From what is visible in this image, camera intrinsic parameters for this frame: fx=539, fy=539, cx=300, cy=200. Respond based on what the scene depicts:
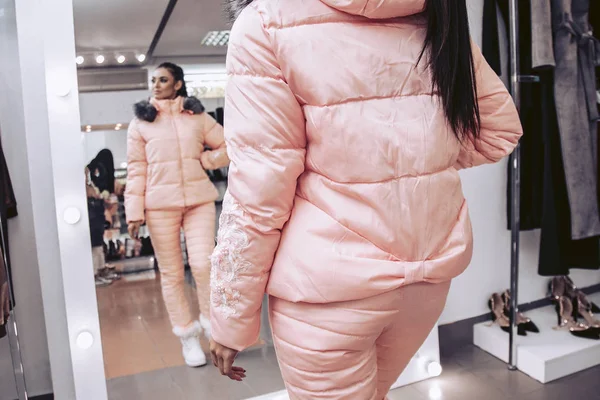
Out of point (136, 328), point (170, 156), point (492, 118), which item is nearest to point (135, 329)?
point (136, 328)

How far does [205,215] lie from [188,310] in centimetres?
34

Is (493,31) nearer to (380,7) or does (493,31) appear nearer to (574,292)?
(574,292)

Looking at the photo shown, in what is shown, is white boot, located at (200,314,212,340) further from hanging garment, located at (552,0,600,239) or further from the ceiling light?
hanging garment, located at (552,0,600,239)

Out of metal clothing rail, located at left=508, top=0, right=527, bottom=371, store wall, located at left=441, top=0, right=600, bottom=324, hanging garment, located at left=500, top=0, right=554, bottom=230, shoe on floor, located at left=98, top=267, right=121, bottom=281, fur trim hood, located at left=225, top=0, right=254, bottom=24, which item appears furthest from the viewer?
store wall, located at left=441, top=0, right=600, bottom=324

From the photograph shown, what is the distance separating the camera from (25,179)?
1786mm

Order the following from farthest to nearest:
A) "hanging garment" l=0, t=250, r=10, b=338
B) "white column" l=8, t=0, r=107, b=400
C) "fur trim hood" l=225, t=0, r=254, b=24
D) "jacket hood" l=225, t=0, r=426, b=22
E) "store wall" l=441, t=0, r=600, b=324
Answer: "store wall" l=441, t=0, r=600, b=324
"white column" l=8, t=0, r=107, b=400
"hanging garment" l=0, t=250, r=10, b=338
"fur trim hood" l=225, t=0, r=254, b=24
"jacket hood" l=225, t=0, r=426, b=22

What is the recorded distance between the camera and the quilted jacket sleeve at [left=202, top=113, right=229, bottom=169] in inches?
70.9

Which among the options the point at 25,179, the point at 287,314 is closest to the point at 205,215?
the point at 25,179

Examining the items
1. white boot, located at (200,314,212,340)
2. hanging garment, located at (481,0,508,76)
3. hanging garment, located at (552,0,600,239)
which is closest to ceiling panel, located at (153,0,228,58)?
white boot, located at (200,314,212,340)

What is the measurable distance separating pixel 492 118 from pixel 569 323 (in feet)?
5.82

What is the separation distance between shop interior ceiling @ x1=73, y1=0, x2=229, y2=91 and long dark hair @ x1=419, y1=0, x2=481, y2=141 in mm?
1023

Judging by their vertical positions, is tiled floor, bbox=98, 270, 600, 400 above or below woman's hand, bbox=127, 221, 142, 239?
below

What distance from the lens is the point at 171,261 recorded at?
1.82m

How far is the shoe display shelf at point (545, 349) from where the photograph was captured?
2131 mm
